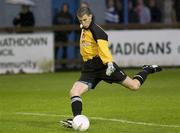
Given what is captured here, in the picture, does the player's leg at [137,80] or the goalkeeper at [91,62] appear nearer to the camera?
the goalkeeper at [91,62]

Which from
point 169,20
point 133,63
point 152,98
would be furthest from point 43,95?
point 169,20

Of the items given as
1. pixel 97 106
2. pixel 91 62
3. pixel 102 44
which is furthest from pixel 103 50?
pixel 97 106

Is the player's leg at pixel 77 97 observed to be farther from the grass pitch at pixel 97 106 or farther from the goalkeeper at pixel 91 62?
the grass pitch at pixel 97 106

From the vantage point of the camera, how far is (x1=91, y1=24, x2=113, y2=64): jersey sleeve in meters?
11.4

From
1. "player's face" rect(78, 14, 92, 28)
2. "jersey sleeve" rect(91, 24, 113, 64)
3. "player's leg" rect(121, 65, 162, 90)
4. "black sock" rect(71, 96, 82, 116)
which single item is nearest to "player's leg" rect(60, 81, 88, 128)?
"black sock" rect(71, 96, 82, 116)

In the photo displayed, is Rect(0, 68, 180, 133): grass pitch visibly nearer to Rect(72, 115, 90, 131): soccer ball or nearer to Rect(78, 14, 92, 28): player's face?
Rect(72, 115, 90, 131): soccer ball

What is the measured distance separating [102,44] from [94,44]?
0.92ft

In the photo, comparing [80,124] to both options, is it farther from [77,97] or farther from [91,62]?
[91,62]

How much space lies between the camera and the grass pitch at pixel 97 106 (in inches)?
464

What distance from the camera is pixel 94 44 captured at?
464 inches

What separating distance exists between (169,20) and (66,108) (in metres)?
14.5

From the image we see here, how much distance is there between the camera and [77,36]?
88.4ft

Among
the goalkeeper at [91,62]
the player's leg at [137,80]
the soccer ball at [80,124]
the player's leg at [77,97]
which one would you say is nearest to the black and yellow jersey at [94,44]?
the goalkeeper at [91,62]

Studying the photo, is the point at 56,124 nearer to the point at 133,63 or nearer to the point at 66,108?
the point at 66,108
